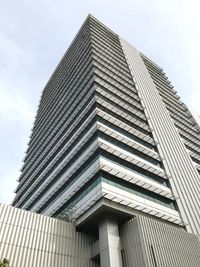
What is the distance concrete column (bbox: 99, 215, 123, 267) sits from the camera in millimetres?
26741

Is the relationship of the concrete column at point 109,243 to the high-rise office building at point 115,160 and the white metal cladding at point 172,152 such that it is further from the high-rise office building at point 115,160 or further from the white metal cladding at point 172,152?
the white metal cladding at point 172,152

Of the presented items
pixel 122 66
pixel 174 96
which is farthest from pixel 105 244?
pixel 174 96

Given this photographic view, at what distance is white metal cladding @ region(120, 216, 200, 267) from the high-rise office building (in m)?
0.11

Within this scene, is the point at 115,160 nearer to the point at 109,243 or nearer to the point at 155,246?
the point at 109,243

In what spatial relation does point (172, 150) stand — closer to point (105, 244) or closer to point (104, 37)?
point (105, 244)

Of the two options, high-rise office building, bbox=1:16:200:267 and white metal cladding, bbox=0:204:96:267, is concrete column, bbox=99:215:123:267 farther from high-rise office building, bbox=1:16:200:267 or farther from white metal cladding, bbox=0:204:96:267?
white metal cladding, bbox=0:204:96:267

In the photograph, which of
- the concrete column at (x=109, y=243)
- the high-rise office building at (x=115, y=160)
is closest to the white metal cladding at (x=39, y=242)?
the high-rise office building at (x=115, y=160)

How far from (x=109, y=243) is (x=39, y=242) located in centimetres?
706

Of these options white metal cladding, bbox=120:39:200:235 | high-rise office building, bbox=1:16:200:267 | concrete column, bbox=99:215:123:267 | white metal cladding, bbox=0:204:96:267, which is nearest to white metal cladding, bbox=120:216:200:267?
high-rise office building, bbox=1:16:200:267

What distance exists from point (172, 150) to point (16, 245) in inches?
1183

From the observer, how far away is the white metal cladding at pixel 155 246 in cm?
2620

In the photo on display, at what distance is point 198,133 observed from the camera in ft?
222

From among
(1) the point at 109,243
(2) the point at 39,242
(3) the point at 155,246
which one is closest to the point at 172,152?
(3) the point at 155,246

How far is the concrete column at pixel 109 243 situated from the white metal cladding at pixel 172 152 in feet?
35.1
